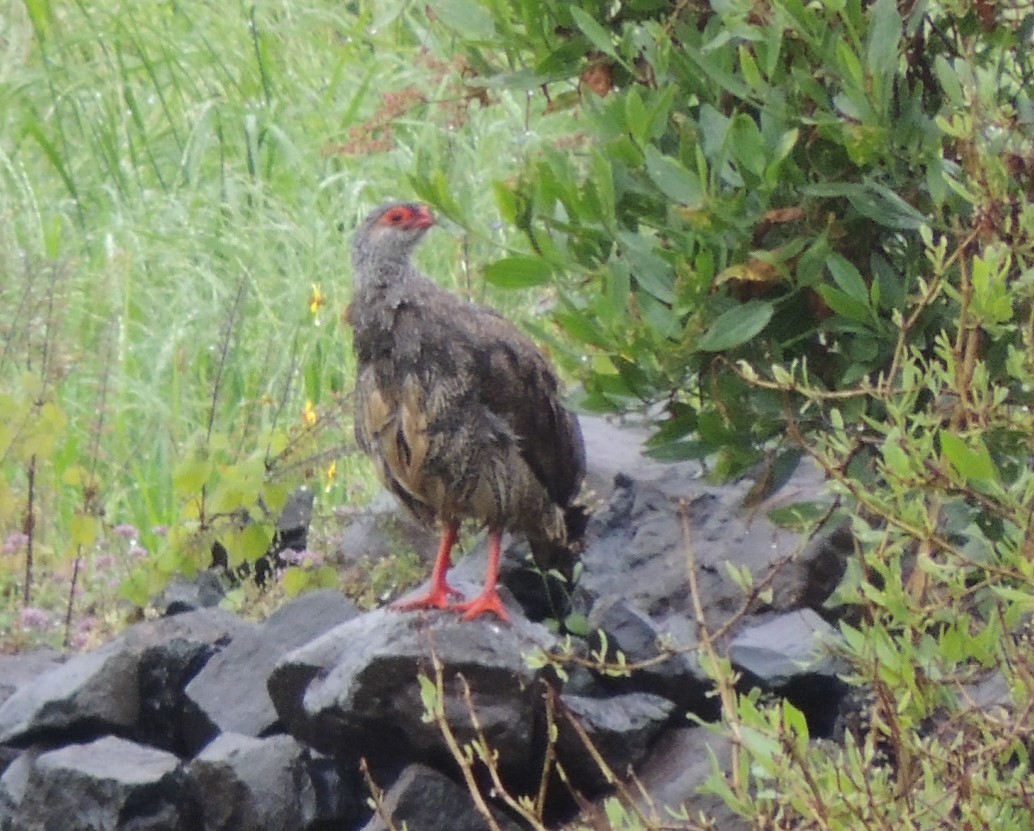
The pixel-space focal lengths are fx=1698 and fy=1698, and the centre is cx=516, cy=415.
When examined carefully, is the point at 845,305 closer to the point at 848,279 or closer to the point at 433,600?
the point at 848,279

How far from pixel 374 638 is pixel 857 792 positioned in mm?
2075

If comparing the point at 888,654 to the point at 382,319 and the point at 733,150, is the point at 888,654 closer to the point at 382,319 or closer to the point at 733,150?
the point at 733,150

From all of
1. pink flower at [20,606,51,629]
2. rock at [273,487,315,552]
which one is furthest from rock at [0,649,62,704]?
rock at [273,487,315,552]

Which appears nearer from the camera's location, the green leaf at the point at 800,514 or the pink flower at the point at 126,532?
the green leaf at the point at 800,514

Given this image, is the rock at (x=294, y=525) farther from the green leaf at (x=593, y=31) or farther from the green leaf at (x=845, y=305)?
the green leaf at (x=845, y=305)

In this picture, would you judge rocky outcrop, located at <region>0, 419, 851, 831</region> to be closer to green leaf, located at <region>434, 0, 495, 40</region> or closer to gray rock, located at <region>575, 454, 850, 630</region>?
gray rock, located at <region>575, 454, 850, 630</region>

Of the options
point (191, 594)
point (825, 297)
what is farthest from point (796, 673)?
point (191, 594)

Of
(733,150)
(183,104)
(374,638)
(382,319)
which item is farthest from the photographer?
(183,104)

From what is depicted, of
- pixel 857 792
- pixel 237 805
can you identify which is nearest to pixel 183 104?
pixel 237 805

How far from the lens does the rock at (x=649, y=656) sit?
4.26m

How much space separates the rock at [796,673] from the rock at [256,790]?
105cm

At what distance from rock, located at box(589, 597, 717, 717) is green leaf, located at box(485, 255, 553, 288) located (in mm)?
1482

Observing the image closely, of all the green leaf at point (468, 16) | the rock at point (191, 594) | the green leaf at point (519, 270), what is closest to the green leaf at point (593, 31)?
the green leaf at point (468, 16)

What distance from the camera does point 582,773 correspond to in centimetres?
412
